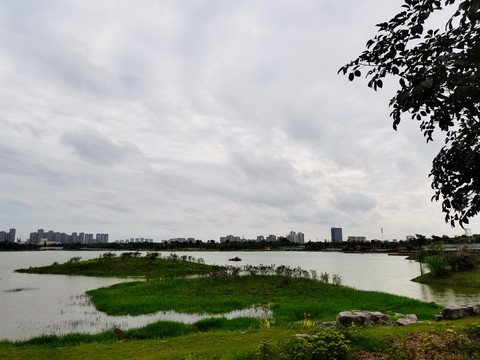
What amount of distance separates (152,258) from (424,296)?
152ft

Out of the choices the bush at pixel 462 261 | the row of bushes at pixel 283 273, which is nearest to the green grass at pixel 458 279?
the bush at pixel 462 261

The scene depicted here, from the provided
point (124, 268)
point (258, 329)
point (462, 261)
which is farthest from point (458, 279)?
point (124, 268)

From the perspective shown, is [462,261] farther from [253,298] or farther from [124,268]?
[124,268]

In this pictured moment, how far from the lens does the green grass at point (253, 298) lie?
2208 centimetres

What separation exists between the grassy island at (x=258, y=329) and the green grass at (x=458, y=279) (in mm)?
17248

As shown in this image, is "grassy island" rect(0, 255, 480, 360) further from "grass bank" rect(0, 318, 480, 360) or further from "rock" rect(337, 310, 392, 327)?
"rock" rect(337, 310, 392, 327)

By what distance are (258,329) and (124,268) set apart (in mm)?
47653

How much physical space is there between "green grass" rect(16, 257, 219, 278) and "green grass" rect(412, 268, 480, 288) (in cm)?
Answer: 3212

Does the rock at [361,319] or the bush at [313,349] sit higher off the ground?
the bush at [313,349]

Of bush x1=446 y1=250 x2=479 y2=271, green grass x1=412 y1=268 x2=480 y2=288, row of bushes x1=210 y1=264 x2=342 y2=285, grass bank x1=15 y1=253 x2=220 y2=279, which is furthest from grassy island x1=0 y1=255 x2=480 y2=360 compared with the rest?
bush x1=446 y1=250 x2=479 y2=271

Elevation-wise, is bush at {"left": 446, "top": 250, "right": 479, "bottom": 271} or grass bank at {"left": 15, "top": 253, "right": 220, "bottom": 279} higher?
bush at {"left": 446, "top": 250, "right": 479, "bottom": 271}

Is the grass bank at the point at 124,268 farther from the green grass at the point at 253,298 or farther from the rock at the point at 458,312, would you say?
the rock at the point at 458,312

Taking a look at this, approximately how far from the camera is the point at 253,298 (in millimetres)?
27234

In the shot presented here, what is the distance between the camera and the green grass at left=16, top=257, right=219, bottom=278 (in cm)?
5297
